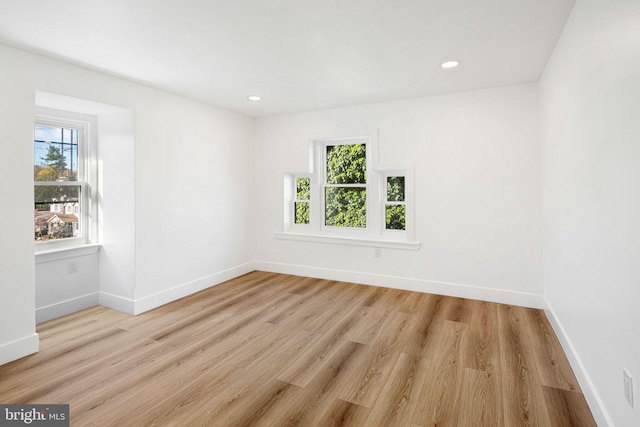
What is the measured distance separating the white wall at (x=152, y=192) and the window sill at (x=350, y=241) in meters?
0.75

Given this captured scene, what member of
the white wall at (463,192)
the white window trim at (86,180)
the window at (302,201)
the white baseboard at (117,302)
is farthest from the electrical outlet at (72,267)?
the white wall at (463,192)

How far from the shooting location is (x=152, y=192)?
3697 mm

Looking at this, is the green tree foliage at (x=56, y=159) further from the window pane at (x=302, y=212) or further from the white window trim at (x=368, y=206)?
the window pane at (x=302, y=212)

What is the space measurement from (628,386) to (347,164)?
379 cm

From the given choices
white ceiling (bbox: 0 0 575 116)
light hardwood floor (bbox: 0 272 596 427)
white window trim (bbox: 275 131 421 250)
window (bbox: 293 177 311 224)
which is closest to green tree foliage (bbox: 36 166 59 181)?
white ceiling (bbox: 0 0 575 116)

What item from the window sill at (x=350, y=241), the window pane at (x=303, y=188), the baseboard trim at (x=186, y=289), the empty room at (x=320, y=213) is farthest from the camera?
the window pane at (x=303, y=188)

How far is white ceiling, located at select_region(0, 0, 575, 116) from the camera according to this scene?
2.10m

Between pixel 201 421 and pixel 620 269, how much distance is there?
2254 millimetres

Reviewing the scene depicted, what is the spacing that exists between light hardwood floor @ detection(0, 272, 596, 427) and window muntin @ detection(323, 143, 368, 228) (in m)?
1.47

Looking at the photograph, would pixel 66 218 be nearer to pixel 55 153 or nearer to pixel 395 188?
pixel 55 153

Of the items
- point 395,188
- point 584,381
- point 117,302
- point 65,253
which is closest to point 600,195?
point 584,381

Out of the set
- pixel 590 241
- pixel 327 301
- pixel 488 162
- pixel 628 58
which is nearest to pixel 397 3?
pixel 628 58

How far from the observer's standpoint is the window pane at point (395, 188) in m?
4.41

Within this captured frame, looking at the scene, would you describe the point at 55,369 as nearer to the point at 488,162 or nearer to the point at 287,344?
the point at 287,344
